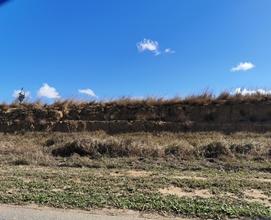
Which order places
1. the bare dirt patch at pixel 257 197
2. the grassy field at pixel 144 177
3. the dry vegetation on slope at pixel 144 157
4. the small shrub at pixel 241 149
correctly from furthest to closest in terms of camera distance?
the small shrub at pixel 241 149, the bare dirt patch at pixel 257 197, the dry vegetation on slope at pixel 144 157, the grassy field at pixel 144 177

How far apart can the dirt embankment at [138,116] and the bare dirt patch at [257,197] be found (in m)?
13.6

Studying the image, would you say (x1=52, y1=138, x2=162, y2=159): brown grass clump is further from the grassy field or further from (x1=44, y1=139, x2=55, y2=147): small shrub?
(x1=44, y1=139, x2=55, y2=147): small shrub

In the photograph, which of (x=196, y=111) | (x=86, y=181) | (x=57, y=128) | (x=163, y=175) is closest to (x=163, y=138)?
(x=196, y=111)

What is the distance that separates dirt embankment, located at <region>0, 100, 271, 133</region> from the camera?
2488 centimetres

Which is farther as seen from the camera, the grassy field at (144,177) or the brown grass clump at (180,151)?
the brown grass clump at (180,151)

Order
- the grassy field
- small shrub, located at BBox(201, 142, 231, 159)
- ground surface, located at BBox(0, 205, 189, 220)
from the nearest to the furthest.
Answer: ground surface, located at BBox(0, 205, 189, 220) < the grassy field < small shrub, located at BBox(201, 142, 231, 159)

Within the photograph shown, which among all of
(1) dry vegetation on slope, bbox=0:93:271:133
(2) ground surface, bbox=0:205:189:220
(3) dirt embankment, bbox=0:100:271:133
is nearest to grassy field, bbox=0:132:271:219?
(2) ground surface, bbox=0:205:189:220

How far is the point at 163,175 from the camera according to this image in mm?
12867

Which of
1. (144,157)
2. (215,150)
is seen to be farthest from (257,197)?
(215,150)

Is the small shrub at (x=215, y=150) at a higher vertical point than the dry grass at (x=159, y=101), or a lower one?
lower

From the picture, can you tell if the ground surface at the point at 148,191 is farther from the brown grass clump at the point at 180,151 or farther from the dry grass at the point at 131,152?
the brown grass clump at the point at 180,151

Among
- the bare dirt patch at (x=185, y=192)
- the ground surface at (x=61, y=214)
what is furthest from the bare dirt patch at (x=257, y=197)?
the ground surface at (x=61, y=214)

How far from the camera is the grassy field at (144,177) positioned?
29.9 feet

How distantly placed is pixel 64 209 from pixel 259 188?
178 inches
